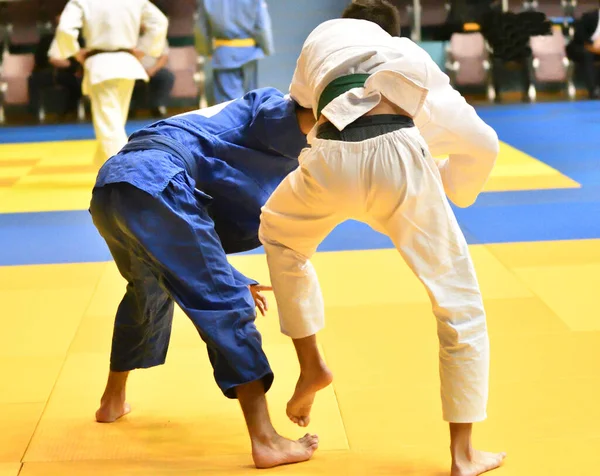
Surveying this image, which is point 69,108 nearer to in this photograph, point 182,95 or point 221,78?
point 182,95

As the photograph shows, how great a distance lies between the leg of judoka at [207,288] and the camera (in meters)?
2.65

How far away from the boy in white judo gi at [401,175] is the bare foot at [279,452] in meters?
0.48

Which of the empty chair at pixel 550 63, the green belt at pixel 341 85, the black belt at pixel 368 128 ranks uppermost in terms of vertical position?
the green belt at pixel 341 85

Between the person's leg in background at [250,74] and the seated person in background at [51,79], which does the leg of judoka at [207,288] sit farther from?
the seated person in background at [51,79]

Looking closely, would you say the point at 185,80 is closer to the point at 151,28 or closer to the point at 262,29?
the point at 262,29

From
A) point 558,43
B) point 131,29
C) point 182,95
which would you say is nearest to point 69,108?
point 182,95

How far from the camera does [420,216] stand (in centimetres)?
254

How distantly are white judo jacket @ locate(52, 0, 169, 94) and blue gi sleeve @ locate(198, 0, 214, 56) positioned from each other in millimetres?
1409

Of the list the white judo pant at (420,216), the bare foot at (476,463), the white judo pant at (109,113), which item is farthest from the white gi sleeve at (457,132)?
the white judo pant at (109,113)

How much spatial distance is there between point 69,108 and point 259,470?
11034 mm

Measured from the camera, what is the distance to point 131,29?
325 inches

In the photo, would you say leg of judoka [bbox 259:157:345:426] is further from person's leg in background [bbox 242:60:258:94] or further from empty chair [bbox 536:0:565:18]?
empty chair [bbox 536:0:565:18]

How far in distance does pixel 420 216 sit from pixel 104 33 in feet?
20.6

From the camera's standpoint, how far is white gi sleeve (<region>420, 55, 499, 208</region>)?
8.68ft
